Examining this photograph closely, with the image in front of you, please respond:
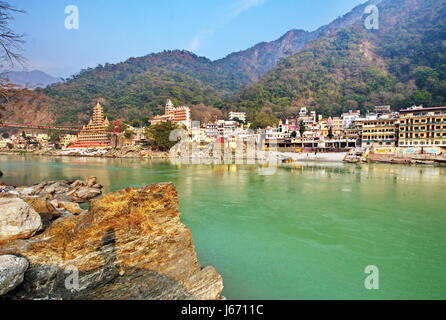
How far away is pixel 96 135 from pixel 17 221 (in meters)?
69.0

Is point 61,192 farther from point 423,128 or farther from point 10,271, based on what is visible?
point 423,128

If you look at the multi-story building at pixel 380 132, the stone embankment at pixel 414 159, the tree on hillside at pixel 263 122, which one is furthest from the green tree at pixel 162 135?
the stone embankment at pixel 414 159

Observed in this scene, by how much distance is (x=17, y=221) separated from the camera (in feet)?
11.1

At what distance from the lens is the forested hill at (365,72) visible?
6400 cm

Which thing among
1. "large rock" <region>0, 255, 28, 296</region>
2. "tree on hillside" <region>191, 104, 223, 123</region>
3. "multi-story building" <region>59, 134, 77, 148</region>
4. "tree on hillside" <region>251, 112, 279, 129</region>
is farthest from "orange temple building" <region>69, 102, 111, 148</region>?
"large rock" <region>0, 255, 28, 296</region>

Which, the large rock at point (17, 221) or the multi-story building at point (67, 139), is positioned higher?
the multi-story building at point (67, 139)

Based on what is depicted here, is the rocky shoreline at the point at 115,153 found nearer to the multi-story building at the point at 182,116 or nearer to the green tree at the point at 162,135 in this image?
the green tree at the point at 162,135

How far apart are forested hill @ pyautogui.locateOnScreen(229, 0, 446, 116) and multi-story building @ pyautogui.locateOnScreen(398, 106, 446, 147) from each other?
64.5 feet

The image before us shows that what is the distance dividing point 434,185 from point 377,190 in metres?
4.81

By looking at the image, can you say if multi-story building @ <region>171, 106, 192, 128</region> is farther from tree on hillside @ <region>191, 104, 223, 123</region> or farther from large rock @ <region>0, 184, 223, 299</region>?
large rock @ <region>0, 184, 223, 299</region>

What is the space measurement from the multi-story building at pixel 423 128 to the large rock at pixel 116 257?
4036 cm

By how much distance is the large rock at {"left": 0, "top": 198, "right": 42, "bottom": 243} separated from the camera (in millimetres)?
3277

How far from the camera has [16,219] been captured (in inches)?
134
